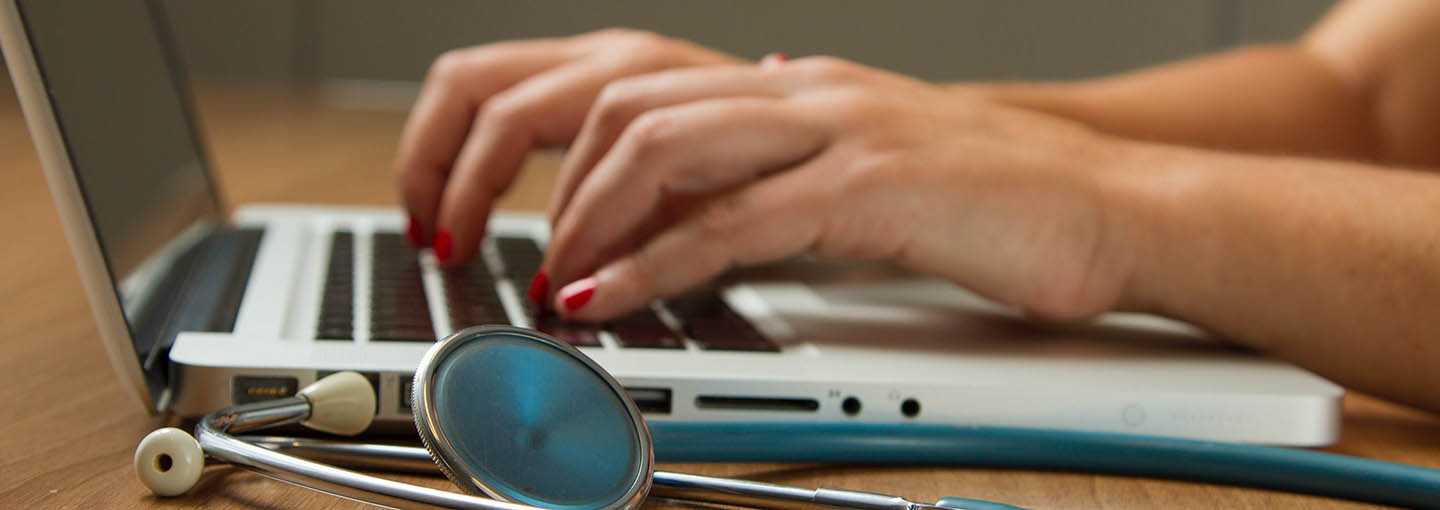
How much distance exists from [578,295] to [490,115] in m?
0.21

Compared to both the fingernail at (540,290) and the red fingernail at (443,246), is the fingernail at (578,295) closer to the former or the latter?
the fingernail at (540,290)

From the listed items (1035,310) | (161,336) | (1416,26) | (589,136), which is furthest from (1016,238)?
(1416,26)

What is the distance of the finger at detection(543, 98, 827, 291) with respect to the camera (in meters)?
0.51

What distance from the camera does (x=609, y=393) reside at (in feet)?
1.05

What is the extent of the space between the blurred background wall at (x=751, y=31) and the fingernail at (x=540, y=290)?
2.08m

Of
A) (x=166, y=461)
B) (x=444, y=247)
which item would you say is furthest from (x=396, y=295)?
(x=166, y=461)

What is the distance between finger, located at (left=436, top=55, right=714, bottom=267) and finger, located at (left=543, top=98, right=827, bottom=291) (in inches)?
5.3

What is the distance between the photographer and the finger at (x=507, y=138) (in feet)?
2.17

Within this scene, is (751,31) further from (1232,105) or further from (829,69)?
(829,69)

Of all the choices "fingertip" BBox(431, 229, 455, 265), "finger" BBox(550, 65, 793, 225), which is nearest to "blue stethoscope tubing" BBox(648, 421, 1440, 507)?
"finger" BBox(550, 65, 793, 225)

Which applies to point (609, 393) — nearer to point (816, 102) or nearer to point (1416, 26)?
point (816, 102)

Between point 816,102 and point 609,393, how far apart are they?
26cm

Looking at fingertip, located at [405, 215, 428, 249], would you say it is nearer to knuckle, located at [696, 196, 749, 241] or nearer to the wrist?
knuckle, located at [696, 196, 749, 241]

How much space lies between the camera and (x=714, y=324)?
499 millimetres
